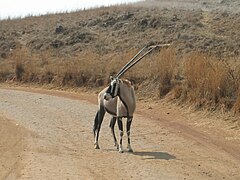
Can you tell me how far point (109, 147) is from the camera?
13.0 metres

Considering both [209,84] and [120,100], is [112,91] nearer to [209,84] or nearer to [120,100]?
[120,100]

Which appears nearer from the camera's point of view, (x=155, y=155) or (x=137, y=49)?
(x=155, y=155)

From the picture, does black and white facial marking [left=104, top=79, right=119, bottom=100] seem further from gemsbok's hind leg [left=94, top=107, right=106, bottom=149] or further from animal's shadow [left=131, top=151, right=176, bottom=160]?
animal's shadow [left=131, top=151, right=176, bottom=160]

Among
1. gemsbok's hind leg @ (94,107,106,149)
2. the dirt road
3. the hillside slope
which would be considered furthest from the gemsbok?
the hillside slope

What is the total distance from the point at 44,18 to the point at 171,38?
70.9 ft

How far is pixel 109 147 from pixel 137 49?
48.0 feet

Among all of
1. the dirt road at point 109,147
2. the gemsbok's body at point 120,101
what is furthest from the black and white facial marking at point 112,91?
the dirt road at point 109,147

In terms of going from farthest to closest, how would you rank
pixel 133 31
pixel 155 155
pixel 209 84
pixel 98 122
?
pixel 133 31
pixel 209 84
pixel 98 122
pixel 155 155

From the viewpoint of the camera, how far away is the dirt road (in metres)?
10.4

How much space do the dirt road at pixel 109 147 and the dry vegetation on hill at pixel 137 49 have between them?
1468 mm

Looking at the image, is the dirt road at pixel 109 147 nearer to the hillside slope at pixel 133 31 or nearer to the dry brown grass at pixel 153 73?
the dry brown grass at pixel 153 73

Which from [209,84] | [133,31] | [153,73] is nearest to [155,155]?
[209,84]

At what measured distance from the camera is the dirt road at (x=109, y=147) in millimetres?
10445

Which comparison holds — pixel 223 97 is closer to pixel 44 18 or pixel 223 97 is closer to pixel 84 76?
pixel 84 76
